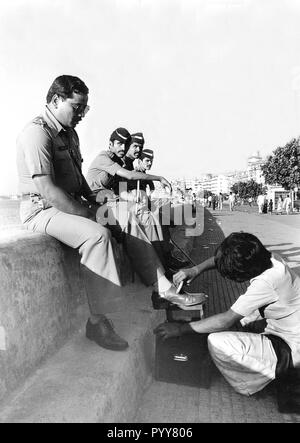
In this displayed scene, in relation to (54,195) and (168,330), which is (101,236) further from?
(168,330)

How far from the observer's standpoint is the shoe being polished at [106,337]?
2.60 metres

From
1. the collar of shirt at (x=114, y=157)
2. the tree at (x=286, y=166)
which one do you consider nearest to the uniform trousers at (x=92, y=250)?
the collar of shirt at (x=114, y=157)

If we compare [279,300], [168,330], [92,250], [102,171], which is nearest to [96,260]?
[92,250]

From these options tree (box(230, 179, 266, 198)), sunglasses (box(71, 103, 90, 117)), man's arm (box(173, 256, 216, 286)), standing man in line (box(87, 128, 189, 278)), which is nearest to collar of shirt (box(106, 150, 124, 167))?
standing man in line (box(87, 128, 189, 278))

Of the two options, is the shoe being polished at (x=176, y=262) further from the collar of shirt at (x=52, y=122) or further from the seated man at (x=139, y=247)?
the collar of shirt at (x=52, y=122)

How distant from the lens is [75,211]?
2717 millimetres

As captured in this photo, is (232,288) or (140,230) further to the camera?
(232,288)

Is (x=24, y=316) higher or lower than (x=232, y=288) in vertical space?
higher

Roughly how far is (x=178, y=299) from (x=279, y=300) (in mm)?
762

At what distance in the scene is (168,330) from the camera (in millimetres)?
2754
